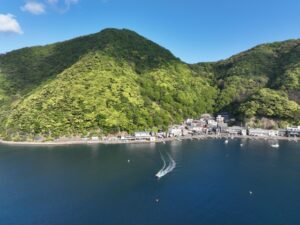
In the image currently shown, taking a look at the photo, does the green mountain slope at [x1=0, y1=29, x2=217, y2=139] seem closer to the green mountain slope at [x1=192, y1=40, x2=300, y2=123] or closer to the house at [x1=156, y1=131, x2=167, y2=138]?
the house at [x1=156, y1=131, x2=167, y2=138]

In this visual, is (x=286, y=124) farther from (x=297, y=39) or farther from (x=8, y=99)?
(x=8, y=99)

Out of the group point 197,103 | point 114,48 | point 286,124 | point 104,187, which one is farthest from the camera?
point 114,48

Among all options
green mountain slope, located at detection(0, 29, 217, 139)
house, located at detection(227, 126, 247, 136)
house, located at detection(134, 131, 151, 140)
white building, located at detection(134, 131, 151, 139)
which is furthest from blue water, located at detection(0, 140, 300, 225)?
house, located at detection(227, 126, 247, 136)

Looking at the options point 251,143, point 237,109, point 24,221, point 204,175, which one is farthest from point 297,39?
point 24,221

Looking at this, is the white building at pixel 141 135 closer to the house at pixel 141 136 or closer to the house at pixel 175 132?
the house at pixel 141 136

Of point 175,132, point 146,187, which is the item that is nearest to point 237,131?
point 175,132

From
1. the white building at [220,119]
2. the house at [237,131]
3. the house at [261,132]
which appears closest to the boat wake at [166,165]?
the house at [237,131]
